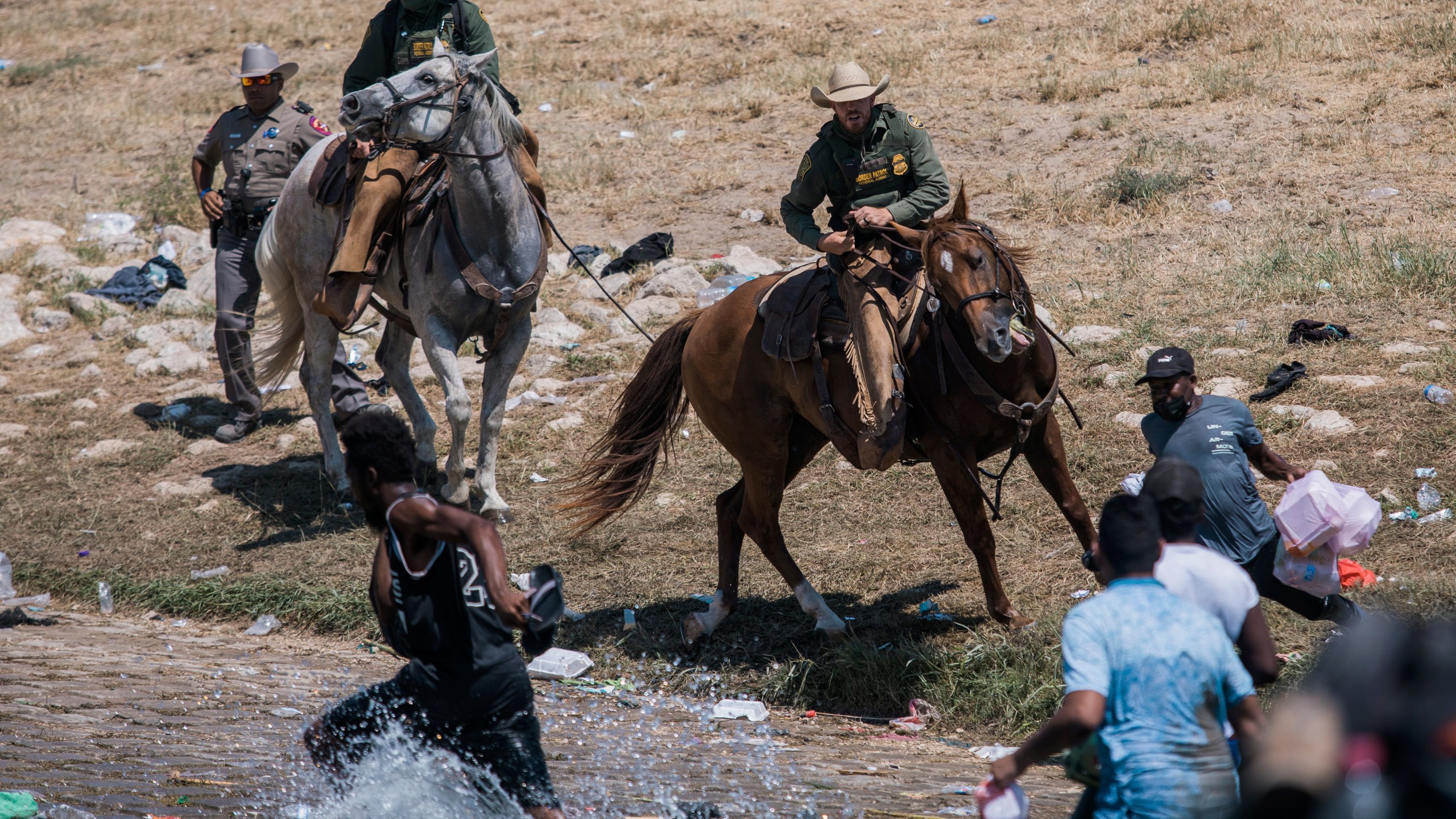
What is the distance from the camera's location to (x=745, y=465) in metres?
6.29

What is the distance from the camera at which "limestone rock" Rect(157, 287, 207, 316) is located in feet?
39.0

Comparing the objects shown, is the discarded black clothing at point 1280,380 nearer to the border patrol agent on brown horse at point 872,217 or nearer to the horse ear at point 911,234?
the border patrol agent on brown horse at point 872,217

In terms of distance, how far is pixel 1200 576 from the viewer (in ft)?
9.82

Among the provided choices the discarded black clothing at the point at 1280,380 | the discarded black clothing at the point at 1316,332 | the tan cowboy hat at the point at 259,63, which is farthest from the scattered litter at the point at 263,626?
the discarded black clothing at the point at 1316,332

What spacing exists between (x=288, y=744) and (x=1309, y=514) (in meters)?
3.96

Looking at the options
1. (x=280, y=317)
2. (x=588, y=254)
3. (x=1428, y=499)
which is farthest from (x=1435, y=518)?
(x=588, y=254)

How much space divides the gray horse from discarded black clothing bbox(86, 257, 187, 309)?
14.2ft

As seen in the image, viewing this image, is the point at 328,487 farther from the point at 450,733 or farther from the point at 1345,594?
the point at 1345,594

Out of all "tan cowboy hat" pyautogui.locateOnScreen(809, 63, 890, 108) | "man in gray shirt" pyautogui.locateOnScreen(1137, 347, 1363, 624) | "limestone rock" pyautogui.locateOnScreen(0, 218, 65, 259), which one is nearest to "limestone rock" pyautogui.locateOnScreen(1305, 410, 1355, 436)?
"man in gray shirt" pyautogui.locateOnScreen(1137, 347, 1363, 624)

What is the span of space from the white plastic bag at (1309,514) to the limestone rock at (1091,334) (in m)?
3.98

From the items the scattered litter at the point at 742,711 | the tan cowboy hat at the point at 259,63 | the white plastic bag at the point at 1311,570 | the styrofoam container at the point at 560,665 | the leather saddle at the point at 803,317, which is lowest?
the styrofoam container at the point at 560,665

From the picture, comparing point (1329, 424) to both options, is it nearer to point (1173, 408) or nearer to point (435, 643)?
point (1173, 408)

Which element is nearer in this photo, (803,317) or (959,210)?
(959,210)

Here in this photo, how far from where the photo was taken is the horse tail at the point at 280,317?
878cm
